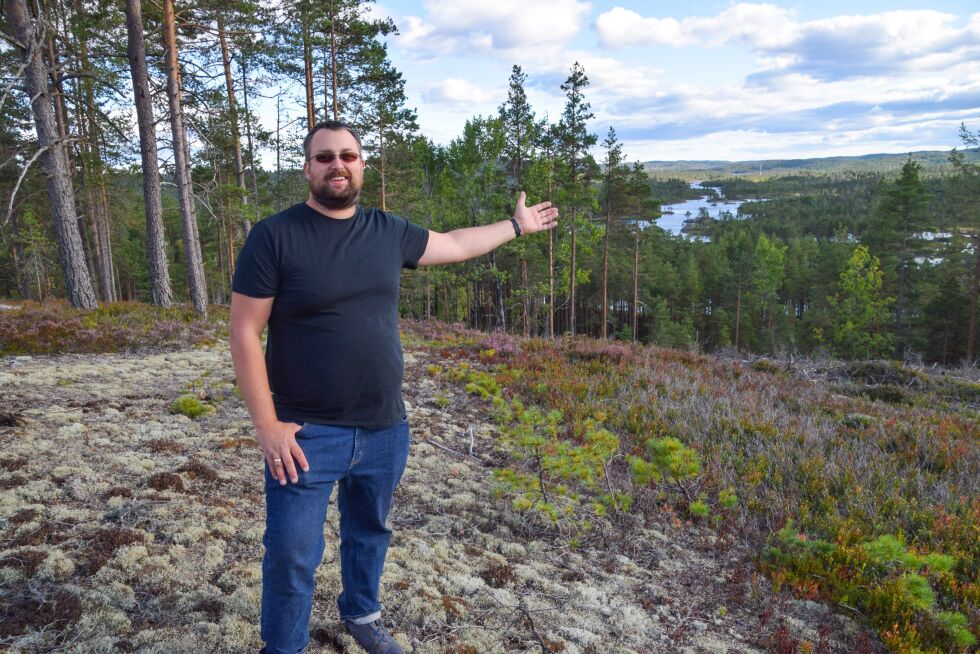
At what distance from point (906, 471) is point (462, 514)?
505cm

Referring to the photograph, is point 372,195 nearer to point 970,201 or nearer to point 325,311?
point 325,311

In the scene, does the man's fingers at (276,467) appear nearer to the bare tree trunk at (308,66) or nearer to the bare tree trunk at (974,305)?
the bare tree trunk at (308,66)

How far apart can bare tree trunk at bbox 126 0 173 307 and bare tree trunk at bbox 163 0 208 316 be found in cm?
51

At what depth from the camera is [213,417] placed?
5.99 metres

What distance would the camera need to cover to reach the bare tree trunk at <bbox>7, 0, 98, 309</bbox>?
9.71 meters

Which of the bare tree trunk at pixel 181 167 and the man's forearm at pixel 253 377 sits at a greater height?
the bare tree trunk at pixel 181 167

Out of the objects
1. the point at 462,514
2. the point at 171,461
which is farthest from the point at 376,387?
the point at 171,461

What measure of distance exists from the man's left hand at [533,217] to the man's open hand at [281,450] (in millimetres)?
1741

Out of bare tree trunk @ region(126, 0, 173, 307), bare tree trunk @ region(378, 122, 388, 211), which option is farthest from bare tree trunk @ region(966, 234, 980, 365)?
bare tree trunk @ region(126, 0, 173, 307)

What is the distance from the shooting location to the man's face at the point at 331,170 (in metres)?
2.19

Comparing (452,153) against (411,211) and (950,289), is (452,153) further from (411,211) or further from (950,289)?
(950,289)

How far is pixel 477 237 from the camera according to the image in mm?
2961

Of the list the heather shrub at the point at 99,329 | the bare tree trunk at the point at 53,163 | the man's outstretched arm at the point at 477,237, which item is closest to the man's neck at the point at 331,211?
the man's outstretched arm at the point at 477,237

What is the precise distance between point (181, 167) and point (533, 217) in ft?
39.1
